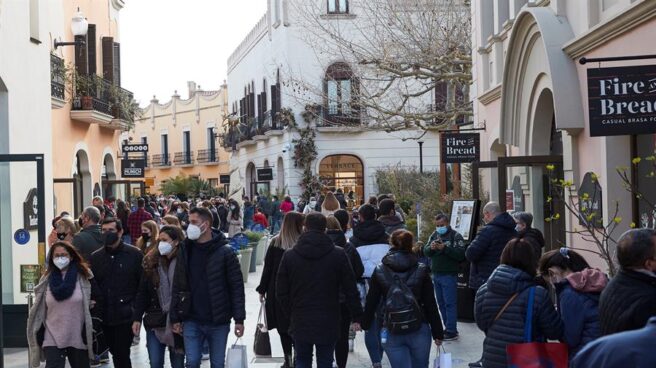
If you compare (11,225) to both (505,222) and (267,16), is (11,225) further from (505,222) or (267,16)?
(267,16)

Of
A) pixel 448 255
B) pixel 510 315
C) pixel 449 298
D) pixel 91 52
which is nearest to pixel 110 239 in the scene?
pixel 510 315

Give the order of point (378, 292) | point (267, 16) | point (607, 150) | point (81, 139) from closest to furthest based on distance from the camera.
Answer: point (378, 292) < point (607, 150) < point (81, 139) < point (267, 16)

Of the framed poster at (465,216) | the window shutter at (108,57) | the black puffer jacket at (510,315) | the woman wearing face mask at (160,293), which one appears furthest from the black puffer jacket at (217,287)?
the window shutter at (108,57)

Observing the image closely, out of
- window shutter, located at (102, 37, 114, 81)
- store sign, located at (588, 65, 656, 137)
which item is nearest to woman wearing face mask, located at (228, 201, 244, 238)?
window shutter, located at (102, 37, 114, 81)

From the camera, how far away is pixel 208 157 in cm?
6994

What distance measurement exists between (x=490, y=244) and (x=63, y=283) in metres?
4.53

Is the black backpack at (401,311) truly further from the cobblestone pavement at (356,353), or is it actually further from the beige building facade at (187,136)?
the beige building facade at (187,136)

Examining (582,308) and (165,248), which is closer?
(582,308)

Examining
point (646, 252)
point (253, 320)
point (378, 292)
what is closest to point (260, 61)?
point (253, 320)

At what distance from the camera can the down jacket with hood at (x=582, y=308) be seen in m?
6.50

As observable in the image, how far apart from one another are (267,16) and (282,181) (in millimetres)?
7653

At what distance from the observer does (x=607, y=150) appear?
1234 cm

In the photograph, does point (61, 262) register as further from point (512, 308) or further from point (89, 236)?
point (512, 308)

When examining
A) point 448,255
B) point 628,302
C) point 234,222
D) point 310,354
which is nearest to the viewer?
point 628,302
